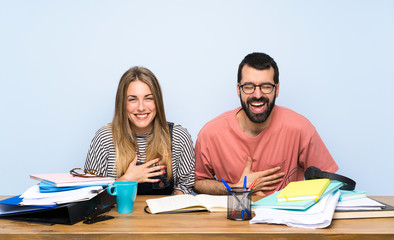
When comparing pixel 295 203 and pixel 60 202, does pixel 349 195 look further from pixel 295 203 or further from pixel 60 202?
pixel 60 202

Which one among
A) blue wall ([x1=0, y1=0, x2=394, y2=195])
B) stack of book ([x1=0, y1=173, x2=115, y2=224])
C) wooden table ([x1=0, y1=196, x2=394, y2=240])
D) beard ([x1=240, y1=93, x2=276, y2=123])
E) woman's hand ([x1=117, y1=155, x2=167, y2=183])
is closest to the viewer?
wooden table ([x1=0, y1=196, x2=394, y2=240])

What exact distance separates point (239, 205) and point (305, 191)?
0.77 ft

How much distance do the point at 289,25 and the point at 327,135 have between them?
2.75 feet

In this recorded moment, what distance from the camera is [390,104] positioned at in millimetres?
2691

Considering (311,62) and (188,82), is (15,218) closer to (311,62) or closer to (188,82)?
(188,82)

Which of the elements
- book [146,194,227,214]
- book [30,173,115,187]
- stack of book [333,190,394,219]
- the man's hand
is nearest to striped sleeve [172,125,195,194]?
the man's hand

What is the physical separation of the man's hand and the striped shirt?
312mm

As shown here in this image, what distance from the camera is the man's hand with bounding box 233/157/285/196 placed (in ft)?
6.79

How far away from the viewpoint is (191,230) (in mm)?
1144

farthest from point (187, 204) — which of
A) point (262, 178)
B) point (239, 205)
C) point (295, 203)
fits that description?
point (262, 178)

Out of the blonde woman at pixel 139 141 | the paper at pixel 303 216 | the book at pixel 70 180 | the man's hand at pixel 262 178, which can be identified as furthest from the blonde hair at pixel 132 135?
the paper at pixel 303 216

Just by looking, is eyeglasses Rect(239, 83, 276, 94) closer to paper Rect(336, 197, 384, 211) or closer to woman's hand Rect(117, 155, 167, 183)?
woman's hand Rect(117, 155, 167, 183)

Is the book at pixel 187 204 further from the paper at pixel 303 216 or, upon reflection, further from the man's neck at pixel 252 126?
the man's neck at pixel 252 126

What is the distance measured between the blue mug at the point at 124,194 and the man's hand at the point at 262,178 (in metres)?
0.86
